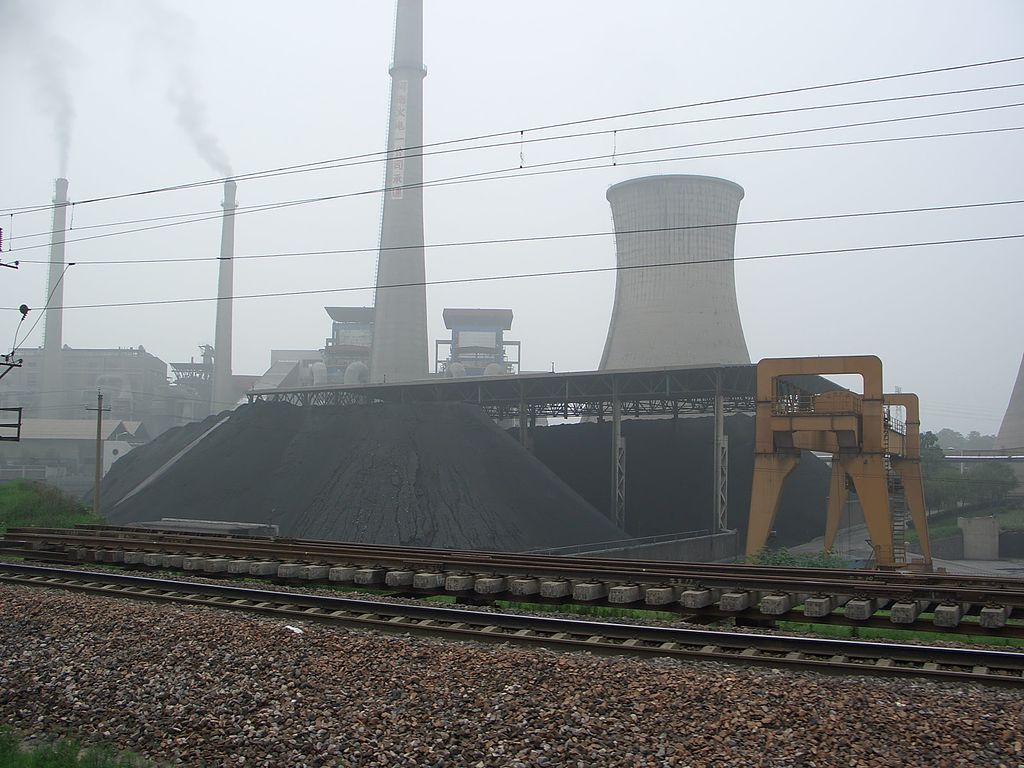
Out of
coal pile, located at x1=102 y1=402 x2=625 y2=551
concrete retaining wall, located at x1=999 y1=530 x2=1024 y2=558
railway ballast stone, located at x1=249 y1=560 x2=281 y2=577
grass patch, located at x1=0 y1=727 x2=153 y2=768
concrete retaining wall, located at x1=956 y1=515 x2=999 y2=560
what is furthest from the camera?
concrete retaining wall, located at x1=999 y1=530 x2=1024 y2=558

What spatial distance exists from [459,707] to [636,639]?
6.14 ft

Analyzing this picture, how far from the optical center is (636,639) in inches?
249

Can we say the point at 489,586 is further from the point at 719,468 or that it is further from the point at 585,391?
the point at 585,391

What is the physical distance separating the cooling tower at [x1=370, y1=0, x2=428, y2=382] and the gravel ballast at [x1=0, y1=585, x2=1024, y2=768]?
147 ft

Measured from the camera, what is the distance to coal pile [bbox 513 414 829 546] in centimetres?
3609

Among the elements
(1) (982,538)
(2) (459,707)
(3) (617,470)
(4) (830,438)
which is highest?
(4) (830,438)

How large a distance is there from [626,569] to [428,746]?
14.2 ft

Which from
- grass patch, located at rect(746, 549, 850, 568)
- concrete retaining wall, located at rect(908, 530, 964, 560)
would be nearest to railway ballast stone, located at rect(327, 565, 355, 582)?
grass patch, located at rect(746, 549, 850, 568)

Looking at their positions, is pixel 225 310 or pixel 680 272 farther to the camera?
pixel 225 310

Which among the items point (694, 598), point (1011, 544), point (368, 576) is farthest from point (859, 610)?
point (1011, 544)

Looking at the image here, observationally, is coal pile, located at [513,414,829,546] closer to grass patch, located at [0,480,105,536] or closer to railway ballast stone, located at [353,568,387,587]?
grass patch, located at [0,480,105,536]

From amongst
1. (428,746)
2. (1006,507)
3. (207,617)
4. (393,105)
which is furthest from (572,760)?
(1006,507)

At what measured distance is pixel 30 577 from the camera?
33.0 feet

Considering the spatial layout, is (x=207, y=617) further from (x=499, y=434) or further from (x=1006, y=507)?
(x=1006, y=507)
